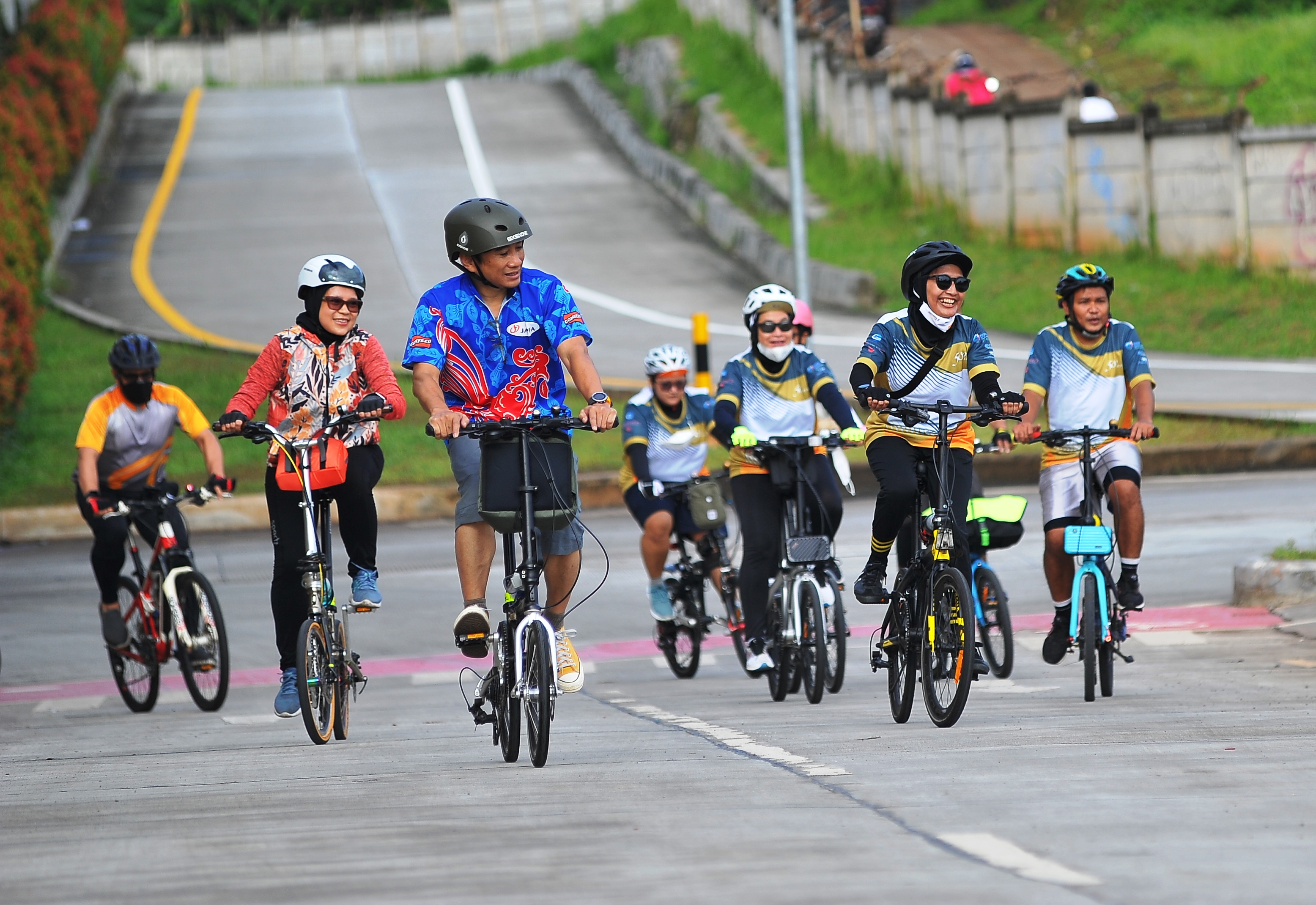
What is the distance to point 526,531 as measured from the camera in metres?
6.84

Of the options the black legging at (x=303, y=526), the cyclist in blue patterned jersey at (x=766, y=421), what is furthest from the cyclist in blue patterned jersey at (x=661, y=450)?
the black legging at (x=303, y=526)

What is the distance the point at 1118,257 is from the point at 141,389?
1818 centimetres

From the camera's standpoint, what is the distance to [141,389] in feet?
32.6

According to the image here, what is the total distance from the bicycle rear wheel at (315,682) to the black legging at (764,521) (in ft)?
7.61

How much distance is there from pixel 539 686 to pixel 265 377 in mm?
2147

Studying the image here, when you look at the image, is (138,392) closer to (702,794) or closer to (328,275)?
(328,275)

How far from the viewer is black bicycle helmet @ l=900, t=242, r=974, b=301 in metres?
8.12

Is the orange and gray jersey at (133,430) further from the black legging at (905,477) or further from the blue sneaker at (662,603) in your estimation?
the black legging at (905,477)

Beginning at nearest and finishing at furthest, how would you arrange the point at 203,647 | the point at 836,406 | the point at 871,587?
the point at 871,587 → the point at 836,406 → the point at 203,647

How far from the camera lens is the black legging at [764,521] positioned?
9469 mm

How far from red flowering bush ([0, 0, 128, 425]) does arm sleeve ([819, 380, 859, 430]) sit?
414 inches

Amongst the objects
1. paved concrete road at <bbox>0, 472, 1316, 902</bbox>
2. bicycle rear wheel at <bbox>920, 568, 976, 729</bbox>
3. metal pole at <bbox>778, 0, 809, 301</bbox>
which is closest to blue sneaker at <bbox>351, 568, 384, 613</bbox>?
paved concrete road at <bbox>0, 472, 1316, 902</bbox>

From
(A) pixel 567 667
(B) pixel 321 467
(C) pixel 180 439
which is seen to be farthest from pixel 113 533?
(C) pixel 180 439

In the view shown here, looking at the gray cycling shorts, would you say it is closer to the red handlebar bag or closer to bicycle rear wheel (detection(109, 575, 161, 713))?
the red handlebar bag
